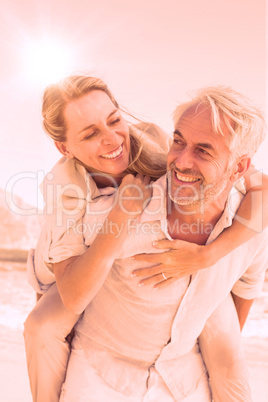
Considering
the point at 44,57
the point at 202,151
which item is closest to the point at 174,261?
the point at 202,151

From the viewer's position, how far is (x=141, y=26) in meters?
6.41

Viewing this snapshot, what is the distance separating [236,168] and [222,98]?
242 millimetres

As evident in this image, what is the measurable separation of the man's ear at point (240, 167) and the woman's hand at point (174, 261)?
0.26 meters

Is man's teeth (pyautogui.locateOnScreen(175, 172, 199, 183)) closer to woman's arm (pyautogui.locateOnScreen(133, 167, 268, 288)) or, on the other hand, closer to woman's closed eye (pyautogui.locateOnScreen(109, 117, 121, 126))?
woman's arm (pyautogui.locateOnScreen(133, 167, 268, 288))

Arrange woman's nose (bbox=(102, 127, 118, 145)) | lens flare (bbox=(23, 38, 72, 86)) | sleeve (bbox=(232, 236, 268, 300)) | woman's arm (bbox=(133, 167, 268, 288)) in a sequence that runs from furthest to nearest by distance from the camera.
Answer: lens flare (bbox=(23, 38, 72, 86)), sleeve (bbox=(232, 236, 268, 300)), woman's nose (bbox=(102, 127, 118, 145)), woman's arm (bbox=(133, 167, 268, 288))

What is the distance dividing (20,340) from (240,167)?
2.62m

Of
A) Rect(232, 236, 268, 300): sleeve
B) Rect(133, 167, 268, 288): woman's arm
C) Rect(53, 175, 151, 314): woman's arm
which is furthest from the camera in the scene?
Rect(232, 236, 268, 300): sleeve

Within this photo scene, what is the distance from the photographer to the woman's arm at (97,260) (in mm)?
1397

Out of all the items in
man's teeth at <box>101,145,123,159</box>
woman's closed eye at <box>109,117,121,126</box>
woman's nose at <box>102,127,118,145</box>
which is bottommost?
man's teeth at <box>101,145,123,159</box>

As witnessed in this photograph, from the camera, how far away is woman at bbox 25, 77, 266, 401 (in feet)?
4.99

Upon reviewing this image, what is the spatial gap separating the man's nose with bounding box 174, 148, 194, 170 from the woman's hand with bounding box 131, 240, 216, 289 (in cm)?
25

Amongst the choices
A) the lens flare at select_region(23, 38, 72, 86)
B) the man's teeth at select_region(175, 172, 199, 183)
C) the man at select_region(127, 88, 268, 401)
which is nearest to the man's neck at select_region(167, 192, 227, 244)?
the man at select_region(127, 88, 268, 401)

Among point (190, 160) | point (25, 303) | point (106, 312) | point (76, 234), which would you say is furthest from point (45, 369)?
point (25, 303)

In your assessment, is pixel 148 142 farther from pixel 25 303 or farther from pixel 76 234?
pixel 25 303
